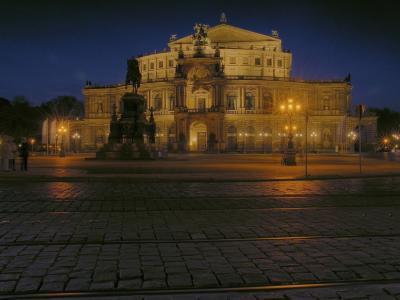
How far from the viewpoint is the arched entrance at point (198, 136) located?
108 m

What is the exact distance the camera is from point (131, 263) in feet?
23.7

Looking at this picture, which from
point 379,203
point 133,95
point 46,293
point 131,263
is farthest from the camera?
point 133,95

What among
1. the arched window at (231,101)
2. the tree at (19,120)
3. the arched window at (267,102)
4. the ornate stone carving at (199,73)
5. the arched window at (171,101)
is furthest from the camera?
the arched window at (171,101)

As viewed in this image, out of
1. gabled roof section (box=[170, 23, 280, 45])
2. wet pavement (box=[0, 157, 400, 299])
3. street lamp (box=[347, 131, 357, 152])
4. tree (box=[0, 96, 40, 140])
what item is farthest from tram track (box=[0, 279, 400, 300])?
gabled roof section (box=[170, 23, 280, 45])

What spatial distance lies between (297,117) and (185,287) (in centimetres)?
10592

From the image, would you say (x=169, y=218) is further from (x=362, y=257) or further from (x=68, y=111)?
(x=68, y=111)

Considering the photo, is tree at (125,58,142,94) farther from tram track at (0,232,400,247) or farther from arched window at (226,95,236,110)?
arched window at (226,95,236,110)

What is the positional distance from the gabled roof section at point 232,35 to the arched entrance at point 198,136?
78.8 feet

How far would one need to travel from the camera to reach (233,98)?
10988cm

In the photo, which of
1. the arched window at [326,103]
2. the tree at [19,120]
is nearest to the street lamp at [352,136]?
the arched window at [326,103]

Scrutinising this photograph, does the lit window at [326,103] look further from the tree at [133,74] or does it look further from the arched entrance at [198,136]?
the tree at [133,74]

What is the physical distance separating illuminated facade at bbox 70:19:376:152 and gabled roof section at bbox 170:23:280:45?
227 mm

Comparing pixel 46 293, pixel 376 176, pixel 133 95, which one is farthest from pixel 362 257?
pixel 133 95

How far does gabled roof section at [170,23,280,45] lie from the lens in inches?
4764
